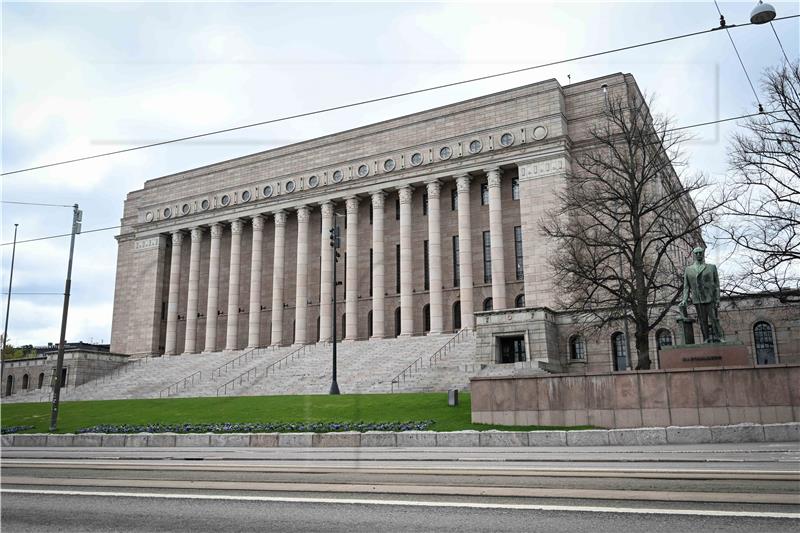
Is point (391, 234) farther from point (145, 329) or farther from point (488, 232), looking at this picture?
point (145, 329)

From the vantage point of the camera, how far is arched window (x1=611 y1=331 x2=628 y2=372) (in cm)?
3888

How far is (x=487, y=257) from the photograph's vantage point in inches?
2106

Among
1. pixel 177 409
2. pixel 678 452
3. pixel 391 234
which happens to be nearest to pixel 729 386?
pixel 678 452

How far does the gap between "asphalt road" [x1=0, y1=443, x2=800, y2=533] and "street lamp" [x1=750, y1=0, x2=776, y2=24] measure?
9713 millimetres

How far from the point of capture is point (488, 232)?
54.1 metres

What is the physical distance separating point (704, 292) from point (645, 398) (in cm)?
456

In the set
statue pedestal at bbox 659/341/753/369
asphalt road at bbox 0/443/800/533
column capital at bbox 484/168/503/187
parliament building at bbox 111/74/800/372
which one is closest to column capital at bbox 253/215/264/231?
parliament building at bbox 111/74/800/372

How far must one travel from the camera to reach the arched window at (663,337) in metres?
37.0

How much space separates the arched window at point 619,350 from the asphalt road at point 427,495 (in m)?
25.6

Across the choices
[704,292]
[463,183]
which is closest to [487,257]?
[463,183]

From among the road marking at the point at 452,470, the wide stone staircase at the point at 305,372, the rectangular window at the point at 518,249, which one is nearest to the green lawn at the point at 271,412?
the wide stone staircase at the point at 305,372

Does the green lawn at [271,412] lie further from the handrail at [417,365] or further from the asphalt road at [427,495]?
the asphalt road at [427,495]

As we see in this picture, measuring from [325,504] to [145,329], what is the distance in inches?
2484

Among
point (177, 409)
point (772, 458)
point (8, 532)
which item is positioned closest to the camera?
point (8, 532)
